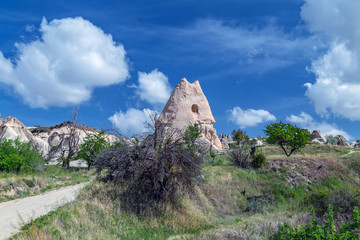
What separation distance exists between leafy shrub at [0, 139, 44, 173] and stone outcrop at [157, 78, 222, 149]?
3394cm

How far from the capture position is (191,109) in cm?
6034

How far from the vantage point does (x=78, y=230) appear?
880 cm

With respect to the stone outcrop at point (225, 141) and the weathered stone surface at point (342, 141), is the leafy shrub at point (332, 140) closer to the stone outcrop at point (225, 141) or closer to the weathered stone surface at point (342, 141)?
the weathered stone surface at point (342, 141)

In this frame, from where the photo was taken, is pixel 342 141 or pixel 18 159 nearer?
pixel 18 159

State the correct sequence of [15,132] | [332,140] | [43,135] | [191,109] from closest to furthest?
1. [15,132]
2. [43,135]
3. [191,109]
4. [332,140]

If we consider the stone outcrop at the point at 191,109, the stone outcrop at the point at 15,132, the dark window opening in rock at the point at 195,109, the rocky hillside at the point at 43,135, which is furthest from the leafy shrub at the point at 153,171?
the dark window opening in rock at the point at 195,109

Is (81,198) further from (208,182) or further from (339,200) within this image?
(339,200)

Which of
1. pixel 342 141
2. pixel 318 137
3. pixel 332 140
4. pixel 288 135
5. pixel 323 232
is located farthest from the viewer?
pixel 318 137

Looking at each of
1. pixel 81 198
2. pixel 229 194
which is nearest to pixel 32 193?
pixel 81 198

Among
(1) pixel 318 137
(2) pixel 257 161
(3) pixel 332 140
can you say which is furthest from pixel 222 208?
(1) pixel 318 137

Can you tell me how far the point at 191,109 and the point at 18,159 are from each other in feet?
135

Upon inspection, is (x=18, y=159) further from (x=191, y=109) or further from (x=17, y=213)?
(x=191, y=109)

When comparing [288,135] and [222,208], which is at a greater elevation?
[288,135]

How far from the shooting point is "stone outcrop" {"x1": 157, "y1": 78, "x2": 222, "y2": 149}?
57.6 meters
